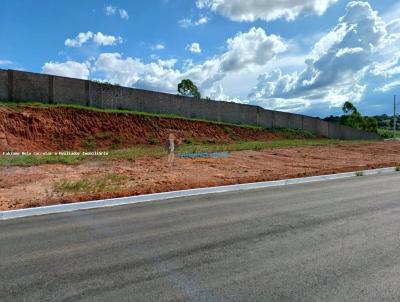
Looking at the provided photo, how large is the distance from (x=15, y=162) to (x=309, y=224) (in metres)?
12.0

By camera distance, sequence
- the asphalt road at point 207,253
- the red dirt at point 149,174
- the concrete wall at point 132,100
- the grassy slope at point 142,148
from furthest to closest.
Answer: the concrete wall at point 132,100
the grassy slope at point 142,148
the red dirt at point 149,174
the asphalt road at point 207,253

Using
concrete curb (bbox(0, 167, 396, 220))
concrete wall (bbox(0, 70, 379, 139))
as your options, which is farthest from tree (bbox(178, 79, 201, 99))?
concrete curb (bbox(0, 167, 396, 220))

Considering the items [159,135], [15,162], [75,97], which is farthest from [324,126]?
[15,162]

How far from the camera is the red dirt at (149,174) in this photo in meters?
8.77

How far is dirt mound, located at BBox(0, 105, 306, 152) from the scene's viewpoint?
2177 cm

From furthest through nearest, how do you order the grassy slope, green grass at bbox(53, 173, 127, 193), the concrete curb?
1. the grassy slope
2. green grass at bbox(53, 173, 127, 193)
3. the concrete curb

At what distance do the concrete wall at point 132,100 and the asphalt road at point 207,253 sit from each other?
19815mm

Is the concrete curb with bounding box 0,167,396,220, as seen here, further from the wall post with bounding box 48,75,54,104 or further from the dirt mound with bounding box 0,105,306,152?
the wall post with bounding box 48,75,54,104

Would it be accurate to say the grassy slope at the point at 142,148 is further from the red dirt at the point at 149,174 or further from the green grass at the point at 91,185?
the green grass at the point at 91,185

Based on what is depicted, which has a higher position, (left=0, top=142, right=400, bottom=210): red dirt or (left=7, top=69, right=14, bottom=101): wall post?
(left=7, top=69, right=14, bottom=101): wall post

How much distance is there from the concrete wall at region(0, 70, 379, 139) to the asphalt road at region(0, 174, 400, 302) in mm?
19815

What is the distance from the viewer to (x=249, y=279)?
3.79 metres

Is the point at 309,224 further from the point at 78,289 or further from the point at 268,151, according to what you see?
the point at 268,151

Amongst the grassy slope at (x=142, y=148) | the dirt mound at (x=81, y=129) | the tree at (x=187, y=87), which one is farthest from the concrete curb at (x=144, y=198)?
the tree at (x=187, y=87)
